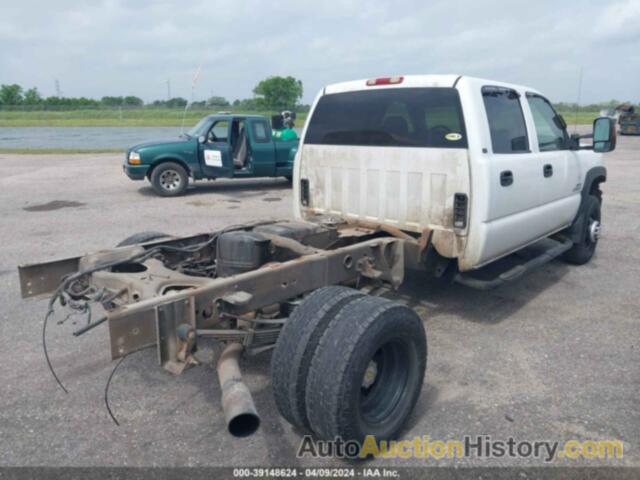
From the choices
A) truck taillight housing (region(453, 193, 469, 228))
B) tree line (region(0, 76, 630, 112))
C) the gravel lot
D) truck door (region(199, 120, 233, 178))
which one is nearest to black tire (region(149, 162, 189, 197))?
truck door (region(199, 120, 233, 178))

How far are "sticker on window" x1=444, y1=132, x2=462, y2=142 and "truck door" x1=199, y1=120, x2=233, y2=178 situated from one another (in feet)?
27.7

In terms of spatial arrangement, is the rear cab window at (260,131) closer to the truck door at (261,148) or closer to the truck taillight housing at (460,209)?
the truck door at (261,148)

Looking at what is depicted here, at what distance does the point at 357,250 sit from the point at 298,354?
4.46ft

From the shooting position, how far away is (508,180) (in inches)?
182

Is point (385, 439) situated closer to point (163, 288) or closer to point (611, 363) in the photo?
point (163, 288)

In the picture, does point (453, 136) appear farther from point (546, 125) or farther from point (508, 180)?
point (546, 125)

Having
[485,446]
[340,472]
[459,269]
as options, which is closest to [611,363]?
[459,269]

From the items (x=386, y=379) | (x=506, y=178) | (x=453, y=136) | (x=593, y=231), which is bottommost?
(x=386, y=379)

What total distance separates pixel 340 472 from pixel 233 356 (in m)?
0.88

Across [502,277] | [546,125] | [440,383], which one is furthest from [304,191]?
[546,125]

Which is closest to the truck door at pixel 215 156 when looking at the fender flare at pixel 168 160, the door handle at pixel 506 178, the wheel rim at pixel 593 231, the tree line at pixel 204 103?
the fender flare at pixel 168 160

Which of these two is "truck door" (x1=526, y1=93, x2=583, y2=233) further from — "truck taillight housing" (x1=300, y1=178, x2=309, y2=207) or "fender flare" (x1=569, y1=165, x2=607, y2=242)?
"truck taillight housing" (x1=300, y1=178, x2=309, y2=207)

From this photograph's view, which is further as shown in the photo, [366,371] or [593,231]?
[593,231]

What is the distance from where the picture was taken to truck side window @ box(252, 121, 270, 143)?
12883 millimetres
